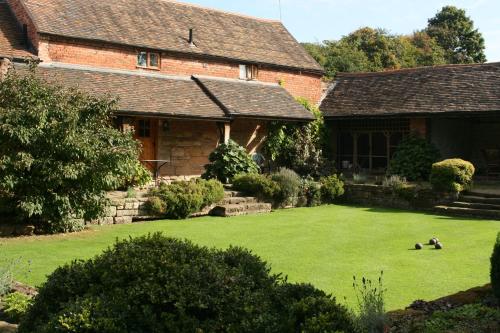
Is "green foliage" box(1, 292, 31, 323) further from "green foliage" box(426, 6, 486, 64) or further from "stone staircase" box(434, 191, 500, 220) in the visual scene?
"green foliage" box(426, 6, 486, 64)

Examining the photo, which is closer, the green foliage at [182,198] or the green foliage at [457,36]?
the green foliage at [182,198]

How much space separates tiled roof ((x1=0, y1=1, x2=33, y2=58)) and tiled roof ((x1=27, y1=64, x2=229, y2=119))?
3.64 feet

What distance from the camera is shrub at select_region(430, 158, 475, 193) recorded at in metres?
18.4

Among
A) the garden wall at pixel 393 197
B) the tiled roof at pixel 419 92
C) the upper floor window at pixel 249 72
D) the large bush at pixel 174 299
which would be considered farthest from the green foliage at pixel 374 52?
the large bush at pixel 174 299

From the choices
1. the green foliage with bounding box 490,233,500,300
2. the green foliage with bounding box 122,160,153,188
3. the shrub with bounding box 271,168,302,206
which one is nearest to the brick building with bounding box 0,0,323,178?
the green foliage with bounding box 122,160,153,188

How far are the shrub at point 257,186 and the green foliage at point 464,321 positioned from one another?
41.5ft

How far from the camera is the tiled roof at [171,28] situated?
2111 cm

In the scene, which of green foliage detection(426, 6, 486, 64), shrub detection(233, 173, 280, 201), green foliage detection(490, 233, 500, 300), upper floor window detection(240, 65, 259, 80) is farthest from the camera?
green foliage detection(426, 6, 486, 64)

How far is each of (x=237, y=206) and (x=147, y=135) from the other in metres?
5.78

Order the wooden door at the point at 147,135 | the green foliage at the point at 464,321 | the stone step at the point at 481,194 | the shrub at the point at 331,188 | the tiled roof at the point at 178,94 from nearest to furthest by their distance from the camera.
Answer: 1. the green foliage at the point at 464,321
2. the stone step at the point at 481,194
3. the tiled roof at the point at 178,94
4. the shrub at the point at 331,188
5. the wooden door at the point at 147,135

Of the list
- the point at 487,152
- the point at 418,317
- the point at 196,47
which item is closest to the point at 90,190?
the point at 418,317

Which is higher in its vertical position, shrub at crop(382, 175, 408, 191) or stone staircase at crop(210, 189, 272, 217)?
shrub at crop(382, 175, 408, 191)

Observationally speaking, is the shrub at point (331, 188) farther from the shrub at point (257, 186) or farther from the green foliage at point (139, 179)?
the green foliage at point (139, 179)

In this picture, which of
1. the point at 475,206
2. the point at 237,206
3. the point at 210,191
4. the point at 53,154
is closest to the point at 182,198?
the point at 210,191
